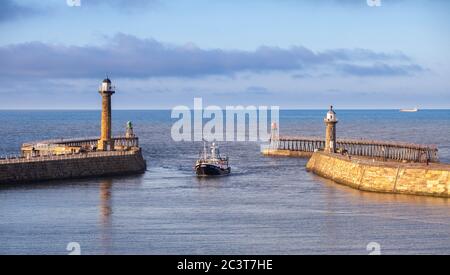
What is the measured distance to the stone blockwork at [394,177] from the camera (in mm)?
73938

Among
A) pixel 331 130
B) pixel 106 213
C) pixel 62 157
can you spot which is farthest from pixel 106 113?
pixel 106 213

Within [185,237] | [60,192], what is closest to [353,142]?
[60,192]

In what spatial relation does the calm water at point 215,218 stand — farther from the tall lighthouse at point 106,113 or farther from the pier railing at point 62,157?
the tall lighthouse at point 106,113

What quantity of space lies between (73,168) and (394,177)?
33.1 m

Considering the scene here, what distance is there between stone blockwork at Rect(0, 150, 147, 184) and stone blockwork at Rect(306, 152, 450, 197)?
75.5ft

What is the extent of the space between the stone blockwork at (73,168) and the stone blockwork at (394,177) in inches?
906

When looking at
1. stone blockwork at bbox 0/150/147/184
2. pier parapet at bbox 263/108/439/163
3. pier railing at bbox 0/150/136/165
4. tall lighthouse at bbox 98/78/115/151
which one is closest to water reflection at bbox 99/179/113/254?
stone blockwork at bbox 0/150/147/184

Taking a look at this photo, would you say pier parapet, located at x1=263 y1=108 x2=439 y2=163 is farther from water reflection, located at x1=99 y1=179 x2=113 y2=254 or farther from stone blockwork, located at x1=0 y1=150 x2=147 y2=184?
water reflection, located at x1=99 y1=179 x2=113 y2=254

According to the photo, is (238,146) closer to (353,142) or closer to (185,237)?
(353,142)

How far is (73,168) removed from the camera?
91812 millimetres

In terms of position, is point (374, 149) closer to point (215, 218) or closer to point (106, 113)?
point (106, 113)

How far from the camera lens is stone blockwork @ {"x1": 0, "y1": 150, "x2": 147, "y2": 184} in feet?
279

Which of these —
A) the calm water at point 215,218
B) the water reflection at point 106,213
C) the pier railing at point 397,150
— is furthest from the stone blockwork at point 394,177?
the water reflection at point 106,213
